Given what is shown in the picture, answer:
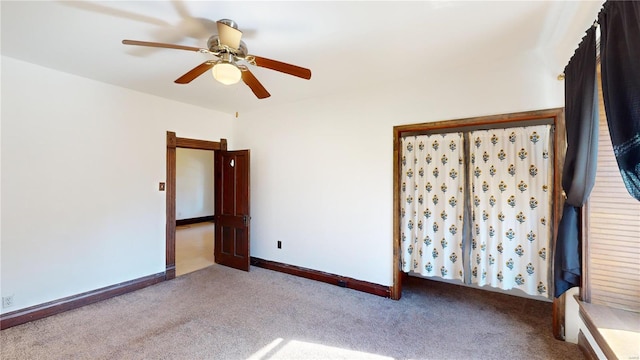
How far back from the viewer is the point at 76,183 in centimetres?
294

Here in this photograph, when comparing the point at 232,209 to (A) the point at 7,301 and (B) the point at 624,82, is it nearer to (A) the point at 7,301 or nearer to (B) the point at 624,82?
(A) the point at 7,301

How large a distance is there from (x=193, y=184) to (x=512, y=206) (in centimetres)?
774

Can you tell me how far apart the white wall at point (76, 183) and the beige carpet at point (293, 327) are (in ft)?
1.35

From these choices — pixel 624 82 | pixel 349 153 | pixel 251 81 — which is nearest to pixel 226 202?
pixel 349 153

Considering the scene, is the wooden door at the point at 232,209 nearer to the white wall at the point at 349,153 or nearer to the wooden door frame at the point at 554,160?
the white wall at the point at 349,153

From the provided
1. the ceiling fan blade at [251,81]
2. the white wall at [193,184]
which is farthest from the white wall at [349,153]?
the white wall at [193,184]

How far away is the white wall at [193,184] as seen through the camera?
7672mm

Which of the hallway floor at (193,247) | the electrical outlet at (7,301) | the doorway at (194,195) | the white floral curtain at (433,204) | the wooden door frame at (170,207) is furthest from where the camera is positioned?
the doorway at (194,195)

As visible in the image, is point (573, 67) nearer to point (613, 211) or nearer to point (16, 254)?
point (613, 211)

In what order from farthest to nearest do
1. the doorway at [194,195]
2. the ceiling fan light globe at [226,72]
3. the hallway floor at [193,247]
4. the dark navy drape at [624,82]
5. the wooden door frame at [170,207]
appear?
the doorway at [194,195]
the hallway floor at [193,247]
the wooden door frame at [170,207]
the ceiling fan light globe at [226,72]
the dark navy drape at [624,82]

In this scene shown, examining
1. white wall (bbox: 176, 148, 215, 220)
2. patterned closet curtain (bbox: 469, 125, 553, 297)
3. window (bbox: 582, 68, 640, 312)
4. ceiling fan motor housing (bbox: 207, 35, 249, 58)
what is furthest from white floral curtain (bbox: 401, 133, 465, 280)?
white wall (bbox: 176, 148, 215, 220)

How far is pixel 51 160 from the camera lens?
9.05ft

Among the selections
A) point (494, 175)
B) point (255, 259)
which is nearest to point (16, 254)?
point (255, 259)

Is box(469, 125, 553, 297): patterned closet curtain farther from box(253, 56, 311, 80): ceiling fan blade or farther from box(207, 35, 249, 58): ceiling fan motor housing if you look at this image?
box(207, 35, 249, 58): ceiling fan motor housing
